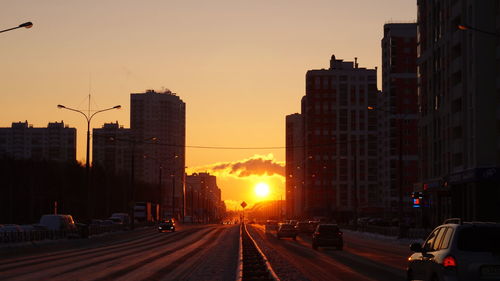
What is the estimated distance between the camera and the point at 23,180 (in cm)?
13312

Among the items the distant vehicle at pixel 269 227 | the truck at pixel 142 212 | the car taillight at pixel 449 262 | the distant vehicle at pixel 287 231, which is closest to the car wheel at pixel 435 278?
the car taillight at pixel 449 262

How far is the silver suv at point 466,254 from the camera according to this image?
45.9ft

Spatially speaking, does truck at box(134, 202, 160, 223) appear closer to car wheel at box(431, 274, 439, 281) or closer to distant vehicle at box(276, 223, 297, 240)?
distant vehicle at box(276, 223, 297, 240)

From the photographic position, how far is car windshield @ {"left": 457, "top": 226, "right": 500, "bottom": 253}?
14.4 m

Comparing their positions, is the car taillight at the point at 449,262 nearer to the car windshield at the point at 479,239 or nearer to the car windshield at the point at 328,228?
the car windshield at the point at 479,239

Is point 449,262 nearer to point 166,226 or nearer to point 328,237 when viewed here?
point 328,237

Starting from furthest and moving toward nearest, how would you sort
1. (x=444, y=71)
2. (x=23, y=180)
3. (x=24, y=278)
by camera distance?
(x=23, y=180) < (x=444, y=71) < (x=24, y=278)

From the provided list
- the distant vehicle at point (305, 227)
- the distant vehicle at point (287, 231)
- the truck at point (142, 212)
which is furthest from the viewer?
the truck at point (142, 212)

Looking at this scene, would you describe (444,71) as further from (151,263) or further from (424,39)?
(151,263)

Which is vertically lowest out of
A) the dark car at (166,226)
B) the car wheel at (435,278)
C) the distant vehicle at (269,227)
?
the distant vehicle at (269,227)

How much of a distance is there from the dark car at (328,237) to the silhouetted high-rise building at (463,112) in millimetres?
20814

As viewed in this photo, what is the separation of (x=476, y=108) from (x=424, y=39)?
2707 centimetres

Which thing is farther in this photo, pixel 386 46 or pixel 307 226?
pixel 386 46

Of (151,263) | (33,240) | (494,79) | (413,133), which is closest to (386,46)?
(413,133)
